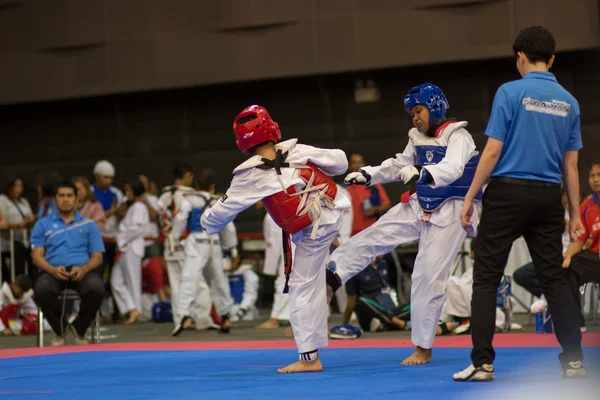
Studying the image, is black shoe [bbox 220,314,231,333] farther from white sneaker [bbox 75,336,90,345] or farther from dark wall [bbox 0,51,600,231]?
dark wall [bbox 0,51,600,231]

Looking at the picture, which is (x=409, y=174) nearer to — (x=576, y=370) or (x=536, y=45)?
(x=536, y=45)

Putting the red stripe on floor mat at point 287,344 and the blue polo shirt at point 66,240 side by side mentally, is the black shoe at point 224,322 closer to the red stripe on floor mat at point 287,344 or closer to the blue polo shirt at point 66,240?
the red stripe on floor mat at point 287,344

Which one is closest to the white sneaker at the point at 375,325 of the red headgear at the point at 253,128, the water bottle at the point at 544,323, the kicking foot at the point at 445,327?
the kicking foot at the point at 445,327

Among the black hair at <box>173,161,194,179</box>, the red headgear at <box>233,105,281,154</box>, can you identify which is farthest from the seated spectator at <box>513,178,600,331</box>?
the black hair at <box>173,161,194,179</box>

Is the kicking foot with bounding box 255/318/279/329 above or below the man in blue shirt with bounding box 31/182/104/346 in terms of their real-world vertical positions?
below

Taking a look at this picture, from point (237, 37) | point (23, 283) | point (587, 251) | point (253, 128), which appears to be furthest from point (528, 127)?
point (237, 37)

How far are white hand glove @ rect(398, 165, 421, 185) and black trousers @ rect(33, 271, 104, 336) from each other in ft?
14.2

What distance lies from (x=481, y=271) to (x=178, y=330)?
5407mm

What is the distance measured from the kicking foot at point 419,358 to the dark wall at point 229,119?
785 cm

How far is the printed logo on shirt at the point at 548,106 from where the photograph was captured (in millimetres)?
4684

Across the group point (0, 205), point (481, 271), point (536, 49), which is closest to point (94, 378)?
point (481, 271)

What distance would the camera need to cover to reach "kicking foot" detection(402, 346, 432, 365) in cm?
581

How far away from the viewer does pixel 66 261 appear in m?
8.87

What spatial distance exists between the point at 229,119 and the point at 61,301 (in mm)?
6953
